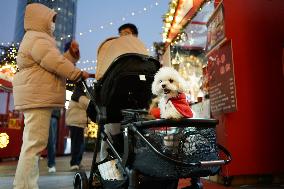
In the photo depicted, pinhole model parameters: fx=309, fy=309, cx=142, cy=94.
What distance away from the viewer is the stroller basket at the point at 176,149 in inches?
69.1

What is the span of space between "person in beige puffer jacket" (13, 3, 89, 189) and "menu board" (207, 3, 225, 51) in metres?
1.79

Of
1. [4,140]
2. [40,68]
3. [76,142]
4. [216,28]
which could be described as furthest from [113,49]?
[4,140]

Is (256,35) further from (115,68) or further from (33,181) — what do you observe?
(33,181)

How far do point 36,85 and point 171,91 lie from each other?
141 cm

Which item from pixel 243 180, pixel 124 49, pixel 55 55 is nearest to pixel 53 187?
pixel 55 55

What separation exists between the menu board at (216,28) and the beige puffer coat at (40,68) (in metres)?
1.84

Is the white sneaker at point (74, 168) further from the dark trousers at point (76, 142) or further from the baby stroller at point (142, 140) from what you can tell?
the baby stroller at point (142, 140)

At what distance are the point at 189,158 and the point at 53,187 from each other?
234 centimetres

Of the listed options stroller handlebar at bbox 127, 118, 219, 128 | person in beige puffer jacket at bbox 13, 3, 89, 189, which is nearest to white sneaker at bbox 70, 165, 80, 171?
person in beige puffer jacket at bbox 13, 3, 89, 189

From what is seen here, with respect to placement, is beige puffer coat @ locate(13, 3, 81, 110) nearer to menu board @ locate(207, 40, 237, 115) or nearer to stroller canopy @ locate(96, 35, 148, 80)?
stroller canopy @ locate(96, 35, 148, 80)

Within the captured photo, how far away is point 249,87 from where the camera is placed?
3.57m

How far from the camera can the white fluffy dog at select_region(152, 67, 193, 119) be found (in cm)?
199

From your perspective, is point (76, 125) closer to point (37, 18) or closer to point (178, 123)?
point (37, 18)

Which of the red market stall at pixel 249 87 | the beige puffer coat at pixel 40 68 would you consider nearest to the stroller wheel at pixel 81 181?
the beige puffer coat at pixel 40 68
